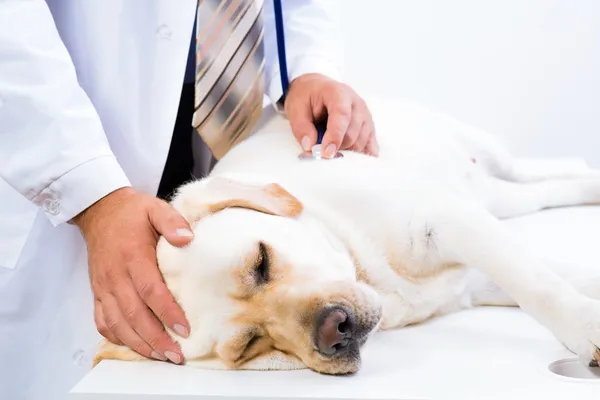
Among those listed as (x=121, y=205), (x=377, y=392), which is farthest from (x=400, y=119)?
(x=377, y=392)

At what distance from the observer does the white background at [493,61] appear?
260 centimetres

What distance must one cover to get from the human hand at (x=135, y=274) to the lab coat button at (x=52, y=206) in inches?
3.1

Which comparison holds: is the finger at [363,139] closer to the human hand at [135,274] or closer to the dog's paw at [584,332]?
the human hand at [135,274]

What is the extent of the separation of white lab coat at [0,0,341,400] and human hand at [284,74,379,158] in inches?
11.1

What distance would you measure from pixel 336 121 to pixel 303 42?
430 millimetres

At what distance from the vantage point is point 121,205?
1.26m

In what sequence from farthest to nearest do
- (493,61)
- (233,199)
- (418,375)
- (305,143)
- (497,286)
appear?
(493,61) < (305,143) < (497,286) < (233,199) < (418,375)

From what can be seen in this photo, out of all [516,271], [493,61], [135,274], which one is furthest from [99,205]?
[493,61]

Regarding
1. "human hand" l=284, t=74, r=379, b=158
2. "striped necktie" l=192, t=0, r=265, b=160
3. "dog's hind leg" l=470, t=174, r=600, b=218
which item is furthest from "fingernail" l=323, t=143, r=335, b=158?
"dog's hind leg" l=470, t=174, r=600, b=218

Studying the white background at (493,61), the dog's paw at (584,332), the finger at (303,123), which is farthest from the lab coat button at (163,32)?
the white background at (493,61)

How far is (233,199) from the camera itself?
4.14ft

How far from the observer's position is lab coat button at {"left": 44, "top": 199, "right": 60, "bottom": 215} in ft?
4.26

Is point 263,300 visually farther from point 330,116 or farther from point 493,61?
point 493,61

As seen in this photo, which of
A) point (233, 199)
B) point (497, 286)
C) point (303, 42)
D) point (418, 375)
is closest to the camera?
point (418, 375)
